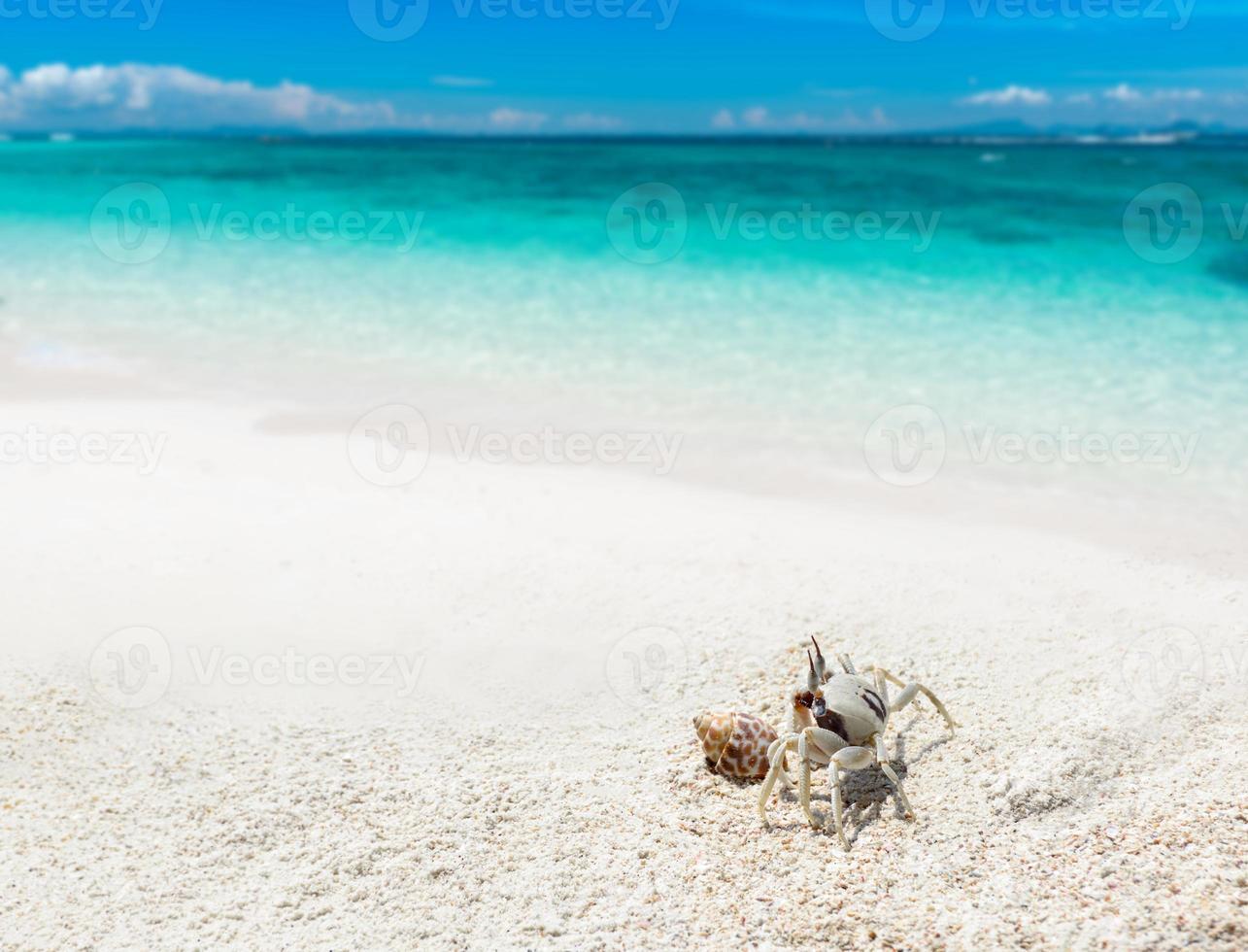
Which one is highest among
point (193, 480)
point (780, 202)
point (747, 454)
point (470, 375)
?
point (780, 202)

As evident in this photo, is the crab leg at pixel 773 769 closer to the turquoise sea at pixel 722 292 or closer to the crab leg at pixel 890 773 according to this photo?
the crab leg at pixel 890 773

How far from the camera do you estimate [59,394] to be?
347 inches

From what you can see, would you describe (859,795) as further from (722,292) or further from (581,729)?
(722,292)

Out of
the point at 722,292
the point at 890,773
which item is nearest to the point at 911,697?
the point at 890,773

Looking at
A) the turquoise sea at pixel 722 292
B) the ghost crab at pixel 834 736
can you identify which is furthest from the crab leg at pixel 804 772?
the turquoise sea at pixel 722 292

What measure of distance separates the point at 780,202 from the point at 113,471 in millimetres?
19219

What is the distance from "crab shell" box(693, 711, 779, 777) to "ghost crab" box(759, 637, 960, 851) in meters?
0.11

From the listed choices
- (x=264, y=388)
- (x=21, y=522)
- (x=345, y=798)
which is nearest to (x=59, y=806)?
(x=345, y=798)

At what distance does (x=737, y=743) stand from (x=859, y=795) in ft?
1.48

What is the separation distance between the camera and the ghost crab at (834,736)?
323 centimetres

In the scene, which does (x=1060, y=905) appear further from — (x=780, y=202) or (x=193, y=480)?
(x=780, y=202)

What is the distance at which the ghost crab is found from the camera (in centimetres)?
323

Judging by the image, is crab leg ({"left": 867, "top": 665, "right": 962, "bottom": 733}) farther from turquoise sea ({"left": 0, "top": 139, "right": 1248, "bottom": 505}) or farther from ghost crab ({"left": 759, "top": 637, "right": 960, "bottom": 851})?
turquoise sea ({"left": 0, "top": 139, "right": 1248, "bottom": 505})

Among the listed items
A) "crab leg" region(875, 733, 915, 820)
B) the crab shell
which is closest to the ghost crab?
"crab leg" region(875, 733, 915, 820)
